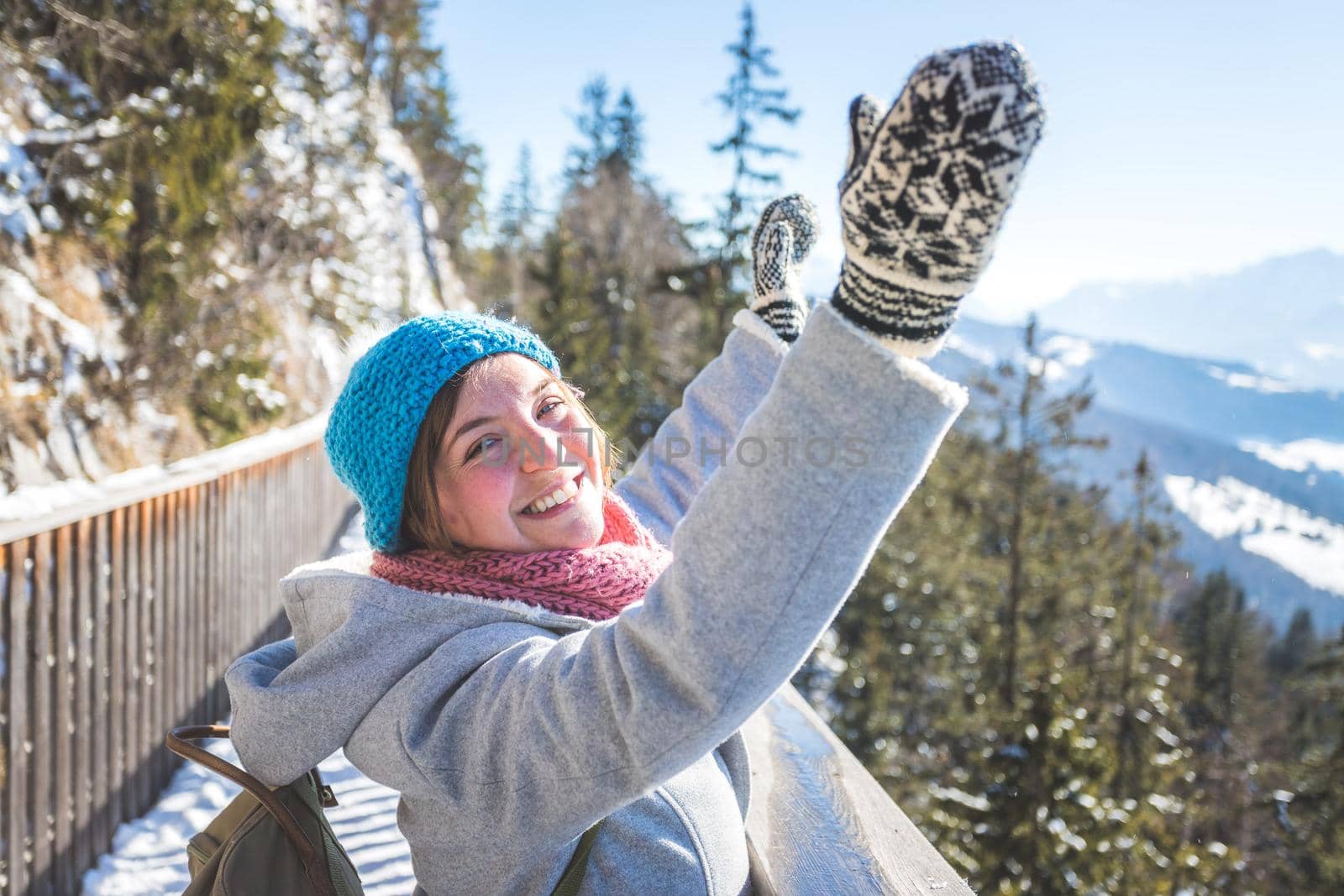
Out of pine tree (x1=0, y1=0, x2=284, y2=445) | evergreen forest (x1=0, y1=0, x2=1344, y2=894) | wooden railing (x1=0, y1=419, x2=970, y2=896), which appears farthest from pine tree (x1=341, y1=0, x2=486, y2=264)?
wooden railing (x1=0, y1=419, x2=970, y2=896)

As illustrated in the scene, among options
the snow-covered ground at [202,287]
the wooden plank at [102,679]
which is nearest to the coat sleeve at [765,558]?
the snow-covered ground at [202,287]

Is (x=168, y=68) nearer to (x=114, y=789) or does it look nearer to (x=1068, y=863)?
(x=114, y=789)

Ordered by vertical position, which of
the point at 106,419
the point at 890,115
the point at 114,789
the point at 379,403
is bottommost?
the point at 114,789

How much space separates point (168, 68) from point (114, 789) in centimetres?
653

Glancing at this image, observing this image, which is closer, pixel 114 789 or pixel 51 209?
pixel 114 789

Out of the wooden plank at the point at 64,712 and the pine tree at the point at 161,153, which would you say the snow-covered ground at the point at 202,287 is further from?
the wooden plank at the point at 64,712

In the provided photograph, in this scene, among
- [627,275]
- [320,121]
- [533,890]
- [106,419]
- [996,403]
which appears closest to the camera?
[533,890]

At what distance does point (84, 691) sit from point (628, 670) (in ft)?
9.89

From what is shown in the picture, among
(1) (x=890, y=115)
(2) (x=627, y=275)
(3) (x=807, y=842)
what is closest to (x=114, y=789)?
(3) (x=807, y=842)

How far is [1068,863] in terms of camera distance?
8.73 m

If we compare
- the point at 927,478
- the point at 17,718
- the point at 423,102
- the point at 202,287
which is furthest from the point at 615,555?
the point at 423,102

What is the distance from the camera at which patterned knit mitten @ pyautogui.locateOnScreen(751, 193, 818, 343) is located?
1.90m

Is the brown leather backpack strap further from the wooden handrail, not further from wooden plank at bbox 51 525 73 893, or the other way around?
wooden plank at bbox 51 525 73 893

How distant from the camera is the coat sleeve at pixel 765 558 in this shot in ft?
2.50
